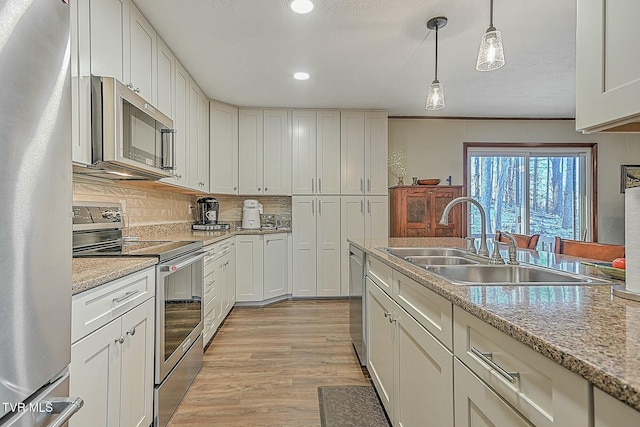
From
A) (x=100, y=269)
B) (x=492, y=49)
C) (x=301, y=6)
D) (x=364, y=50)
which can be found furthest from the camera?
(x=364, y=50)

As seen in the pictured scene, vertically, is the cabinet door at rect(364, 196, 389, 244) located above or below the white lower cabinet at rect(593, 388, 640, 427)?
above

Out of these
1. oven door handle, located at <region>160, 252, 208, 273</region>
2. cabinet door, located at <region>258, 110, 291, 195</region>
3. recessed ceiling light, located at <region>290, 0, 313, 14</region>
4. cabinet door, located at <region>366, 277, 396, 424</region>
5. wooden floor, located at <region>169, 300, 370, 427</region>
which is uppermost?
recessed ceiling light, located at <region>290, 0, 313, 14</region>

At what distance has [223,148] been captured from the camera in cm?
438

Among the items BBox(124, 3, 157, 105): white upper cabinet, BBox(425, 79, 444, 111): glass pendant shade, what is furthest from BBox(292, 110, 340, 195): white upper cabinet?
BBox(425, 79, 444, 111): glass pendant shade

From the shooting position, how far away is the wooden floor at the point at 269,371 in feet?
6.42

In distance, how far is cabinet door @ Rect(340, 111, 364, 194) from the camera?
4.62 meters

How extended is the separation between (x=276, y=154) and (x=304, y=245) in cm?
123

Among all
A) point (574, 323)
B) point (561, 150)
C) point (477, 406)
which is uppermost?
point (561, 150)

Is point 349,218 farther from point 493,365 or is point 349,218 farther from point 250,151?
point 493,365

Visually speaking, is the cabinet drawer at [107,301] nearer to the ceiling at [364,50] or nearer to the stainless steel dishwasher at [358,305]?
the stainless steel dishwasher at [358,305]

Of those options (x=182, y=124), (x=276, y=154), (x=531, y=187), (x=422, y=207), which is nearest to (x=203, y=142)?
(x=182, y=124)

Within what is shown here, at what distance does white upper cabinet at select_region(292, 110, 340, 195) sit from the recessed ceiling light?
227cm

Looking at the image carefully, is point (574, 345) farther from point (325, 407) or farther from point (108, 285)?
point (325, 407)

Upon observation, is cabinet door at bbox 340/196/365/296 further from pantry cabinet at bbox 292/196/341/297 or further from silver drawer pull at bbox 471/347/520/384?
silver drawer pull at bbox 471/347/520/384
